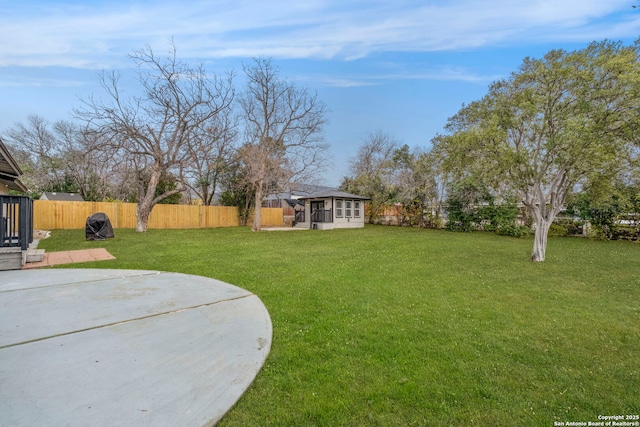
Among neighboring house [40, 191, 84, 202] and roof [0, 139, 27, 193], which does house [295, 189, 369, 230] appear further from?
neighboring house [40, 191, 84, 202]

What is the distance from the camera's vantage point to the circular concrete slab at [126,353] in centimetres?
185

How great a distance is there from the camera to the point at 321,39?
1113 cm

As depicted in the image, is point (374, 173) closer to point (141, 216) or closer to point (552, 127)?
point (141, 216)

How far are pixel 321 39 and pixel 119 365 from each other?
1182 cm

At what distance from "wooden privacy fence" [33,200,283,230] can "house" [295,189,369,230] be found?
3.85 m

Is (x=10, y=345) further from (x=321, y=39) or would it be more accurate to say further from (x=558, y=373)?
(x=321, y=39)

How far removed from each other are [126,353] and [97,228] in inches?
424

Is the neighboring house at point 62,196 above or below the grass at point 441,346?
above

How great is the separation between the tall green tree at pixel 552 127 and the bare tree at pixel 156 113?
41.7ft

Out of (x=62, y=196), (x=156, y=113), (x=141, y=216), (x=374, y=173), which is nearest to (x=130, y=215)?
(x=141, y=216)

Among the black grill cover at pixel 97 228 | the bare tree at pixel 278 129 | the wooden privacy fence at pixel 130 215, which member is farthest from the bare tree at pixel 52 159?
the black grill cover at pixel 97 228

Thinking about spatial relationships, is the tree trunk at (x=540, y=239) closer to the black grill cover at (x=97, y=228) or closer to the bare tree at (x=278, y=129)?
the bare tree at (x=278, y=129)

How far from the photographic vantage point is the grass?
1952 millimetres

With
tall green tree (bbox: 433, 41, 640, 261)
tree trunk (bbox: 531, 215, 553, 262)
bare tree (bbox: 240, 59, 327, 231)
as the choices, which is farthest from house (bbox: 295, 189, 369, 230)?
tree trunk (bbox: 531, 215, 553, 262)
